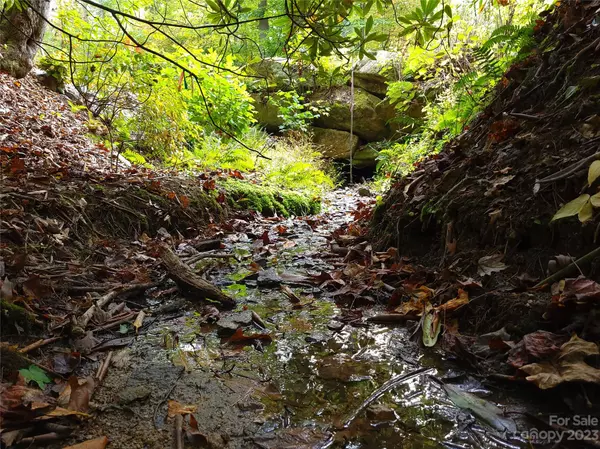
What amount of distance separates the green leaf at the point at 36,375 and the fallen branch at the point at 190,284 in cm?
101

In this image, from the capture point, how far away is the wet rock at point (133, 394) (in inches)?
53.4

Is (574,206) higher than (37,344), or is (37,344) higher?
(574,206)

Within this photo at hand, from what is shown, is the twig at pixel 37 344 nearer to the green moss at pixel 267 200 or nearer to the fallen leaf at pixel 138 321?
the fallen leaf at pixel 138 321

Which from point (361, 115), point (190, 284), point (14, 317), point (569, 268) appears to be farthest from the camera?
point (361, 115)

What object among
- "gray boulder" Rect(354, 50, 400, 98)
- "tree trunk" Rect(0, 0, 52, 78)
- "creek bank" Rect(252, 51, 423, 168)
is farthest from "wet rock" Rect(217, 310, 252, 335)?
"gray boulder" Rect(354, 50, 400, 98)

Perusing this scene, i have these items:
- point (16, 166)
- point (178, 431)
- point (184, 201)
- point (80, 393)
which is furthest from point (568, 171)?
point (16, 166)

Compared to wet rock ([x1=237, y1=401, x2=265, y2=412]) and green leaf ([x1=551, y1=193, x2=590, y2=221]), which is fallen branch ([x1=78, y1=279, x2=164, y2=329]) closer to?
wet rock ([x1=237, y1=401, x2=265, y2=412])

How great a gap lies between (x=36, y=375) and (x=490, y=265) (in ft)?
7.02

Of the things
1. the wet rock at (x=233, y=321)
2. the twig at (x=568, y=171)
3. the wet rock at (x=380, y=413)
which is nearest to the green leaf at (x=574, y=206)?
the twig at (x=568, y=171)

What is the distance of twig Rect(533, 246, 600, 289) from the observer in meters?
1.42

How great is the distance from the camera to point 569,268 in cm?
148

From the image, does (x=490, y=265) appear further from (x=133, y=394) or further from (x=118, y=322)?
(x=118, y=322)

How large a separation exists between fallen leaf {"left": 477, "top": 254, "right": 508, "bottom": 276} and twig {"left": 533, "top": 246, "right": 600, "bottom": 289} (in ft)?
0.92

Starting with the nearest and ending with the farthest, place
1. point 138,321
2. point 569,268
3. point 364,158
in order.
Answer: point 569,268, point 138,321, point 364,158
